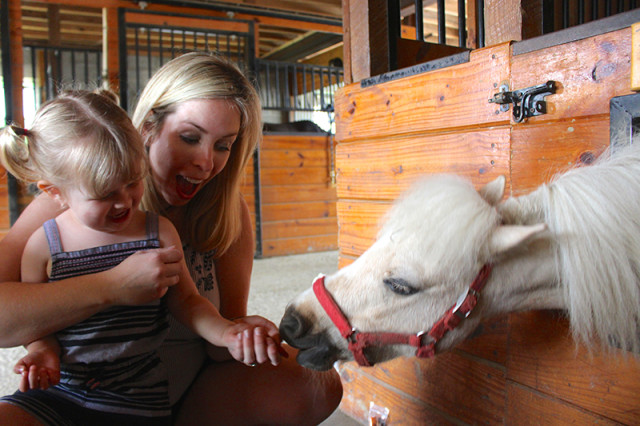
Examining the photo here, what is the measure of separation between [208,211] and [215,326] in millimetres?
337

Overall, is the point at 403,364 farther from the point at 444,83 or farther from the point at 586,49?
the point at 586,49

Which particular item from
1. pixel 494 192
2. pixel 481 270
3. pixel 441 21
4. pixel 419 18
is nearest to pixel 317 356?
pixel 481 270

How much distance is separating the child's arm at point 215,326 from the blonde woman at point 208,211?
0.08 metres

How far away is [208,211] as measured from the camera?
111 centimetres

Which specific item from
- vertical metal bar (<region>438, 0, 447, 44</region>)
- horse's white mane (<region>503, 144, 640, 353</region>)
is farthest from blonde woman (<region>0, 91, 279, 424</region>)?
vertical metal bar (<region>438, 0, 447, 44</region>)

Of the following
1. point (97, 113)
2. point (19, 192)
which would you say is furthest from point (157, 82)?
point (19, 192)

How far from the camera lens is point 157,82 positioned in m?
1.05

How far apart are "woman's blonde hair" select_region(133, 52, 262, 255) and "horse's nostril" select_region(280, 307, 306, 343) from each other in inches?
12.9

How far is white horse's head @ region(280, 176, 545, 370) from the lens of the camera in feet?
2.41

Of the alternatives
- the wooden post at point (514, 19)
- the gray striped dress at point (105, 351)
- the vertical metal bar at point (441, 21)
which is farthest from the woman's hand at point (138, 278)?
the vertical metal bar at point (441, 21)

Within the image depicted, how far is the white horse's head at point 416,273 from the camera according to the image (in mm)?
734

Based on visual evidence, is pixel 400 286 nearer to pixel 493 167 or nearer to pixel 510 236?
pixel 510 236

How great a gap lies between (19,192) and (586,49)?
4072mm

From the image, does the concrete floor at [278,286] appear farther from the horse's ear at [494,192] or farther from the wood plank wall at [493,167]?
the horse's ear at [494,192]
